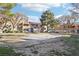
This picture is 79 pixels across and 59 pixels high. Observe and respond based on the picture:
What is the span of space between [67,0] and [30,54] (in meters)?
0.56

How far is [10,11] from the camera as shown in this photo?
5.23 ft

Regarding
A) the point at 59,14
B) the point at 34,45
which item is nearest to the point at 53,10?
the point at 59,14

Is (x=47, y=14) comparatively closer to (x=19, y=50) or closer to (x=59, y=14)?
(x=59, y=14)

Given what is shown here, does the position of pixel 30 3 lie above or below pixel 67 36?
above

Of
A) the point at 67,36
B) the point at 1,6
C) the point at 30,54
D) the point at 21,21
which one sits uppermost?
the point at 1,6

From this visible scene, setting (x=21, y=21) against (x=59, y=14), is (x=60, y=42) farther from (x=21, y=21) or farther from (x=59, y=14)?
(x=21, y=21)

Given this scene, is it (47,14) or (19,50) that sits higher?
(47,14)

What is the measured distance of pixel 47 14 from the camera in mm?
1582

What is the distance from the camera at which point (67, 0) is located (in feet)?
5.21

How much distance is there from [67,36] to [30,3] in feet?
1.40

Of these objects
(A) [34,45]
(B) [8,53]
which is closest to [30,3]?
(A) [34,45]

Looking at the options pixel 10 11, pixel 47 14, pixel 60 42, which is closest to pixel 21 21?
pixel 10 11

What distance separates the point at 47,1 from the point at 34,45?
393 mm

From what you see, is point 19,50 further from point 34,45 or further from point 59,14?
point 59,14
